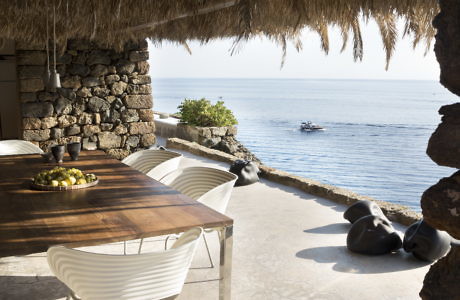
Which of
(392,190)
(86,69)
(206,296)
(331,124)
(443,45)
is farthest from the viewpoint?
(331,124)

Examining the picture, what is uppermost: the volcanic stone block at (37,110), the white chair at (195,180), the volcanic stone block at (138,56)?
the volcanic stone block at (138,56)

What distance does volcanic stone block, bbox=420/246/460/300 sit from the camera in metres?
1.19

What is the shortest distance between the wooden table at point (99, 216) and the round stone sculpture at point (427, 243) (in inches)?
58.8

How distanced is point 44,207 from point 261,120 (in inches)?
1218

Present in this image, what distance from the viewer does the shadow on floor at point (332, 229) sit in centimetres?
393

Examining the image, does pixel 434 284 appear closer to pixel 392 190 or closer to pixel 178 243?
pixel 178 243

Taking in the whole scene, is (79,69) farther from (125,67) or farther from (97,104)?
(125,67)

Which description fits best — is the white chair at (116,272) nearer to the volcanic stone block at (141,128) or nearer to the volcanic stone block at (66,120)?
the volcanic stone block at (66,120)

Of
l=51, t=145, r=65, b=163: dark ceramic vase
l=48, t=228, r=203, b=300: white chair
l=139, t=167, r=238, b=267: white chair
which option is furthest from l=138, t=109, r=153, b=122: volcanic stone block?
l=48, t=228, r=203, b=300: white chair

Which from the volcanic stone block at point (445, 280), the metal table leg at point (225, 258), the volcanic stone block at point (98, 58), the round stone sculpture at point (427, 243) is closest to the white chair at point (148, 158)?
the metal table leg at point (225, 258)

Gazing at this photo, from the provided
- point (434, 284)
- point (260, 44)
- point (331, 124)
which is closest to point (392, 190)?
point (260, 44)

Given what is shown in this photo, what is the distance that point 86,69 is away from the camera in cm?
626

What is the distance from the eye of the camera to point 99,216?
7.59ft

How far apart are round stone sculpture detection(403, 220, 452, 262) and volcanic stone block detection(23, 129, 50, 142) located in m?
4.60
